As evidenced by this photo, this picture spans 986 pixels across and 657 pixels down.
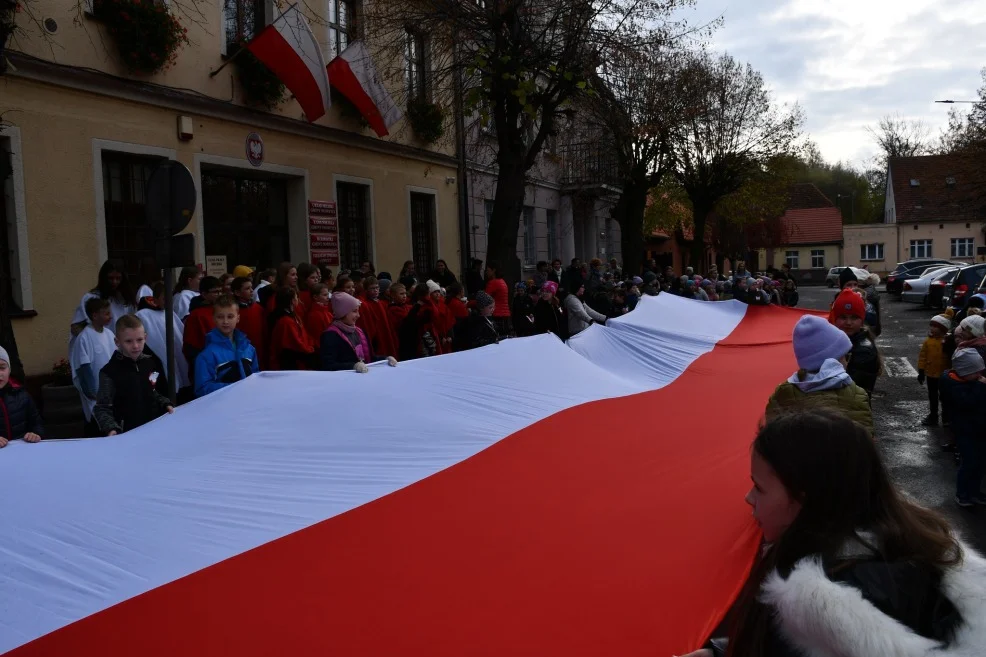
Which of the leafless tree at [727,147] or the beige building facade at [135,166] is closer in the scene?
the beige building facade at [135,166]

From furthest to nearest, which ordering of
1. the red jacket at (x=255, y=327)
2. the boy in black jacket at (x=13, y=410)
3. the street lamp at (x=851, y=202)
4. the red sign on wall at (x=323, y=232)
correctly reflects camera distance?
the street lamp at (x=851, y=202) → the red sign on wall at (x=323, y=232) → the red jacket at (x=255, y=327) → the boy in black jacket at (x=13, y=410)

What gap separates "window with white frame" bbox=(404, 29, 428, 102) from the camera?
57.6ft

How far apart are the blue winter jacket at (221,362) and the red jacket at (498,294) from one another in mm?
6538

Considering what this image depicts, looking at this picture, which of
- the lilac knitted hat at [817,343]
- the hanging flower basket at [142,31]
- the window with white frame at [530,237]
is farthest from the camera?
the window with white frame at [530,237]

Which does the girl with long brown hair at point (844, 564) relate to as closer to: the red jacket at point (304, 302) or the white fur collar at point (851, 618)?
the white fur collar at point (851, 618)

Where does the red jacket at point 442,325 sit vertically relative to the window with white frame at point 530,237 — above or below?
below

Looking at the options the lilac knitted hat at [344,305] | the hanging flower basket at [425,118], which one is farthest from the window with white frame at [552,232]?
the lilac knitted hat at [344,305]

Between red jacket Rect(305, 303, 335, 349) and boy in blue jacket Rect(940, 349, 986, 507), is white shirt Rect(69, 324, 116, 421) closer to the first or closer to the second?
red jacket Rect(305, 303, 335, 349)

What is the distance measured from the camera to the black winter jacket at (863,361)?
656 centimetres

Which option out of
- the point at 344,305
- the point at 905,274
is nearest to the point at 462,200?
the point at 344,305

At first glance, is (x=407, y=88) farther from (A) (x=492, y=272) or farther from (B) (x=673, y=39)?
(A) (x=492, y=272)

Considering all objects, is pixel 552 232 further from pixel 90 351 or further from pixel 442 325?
pixel 90 351

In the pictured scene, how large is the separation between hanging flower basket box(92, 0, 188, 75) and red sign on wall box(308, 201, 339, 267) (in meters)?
4.29

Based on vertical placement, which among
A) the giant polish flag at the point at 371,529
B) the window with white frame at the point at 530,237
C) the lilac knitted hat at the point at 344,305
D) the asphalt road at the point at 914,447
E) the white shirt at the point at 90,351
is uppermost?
the window with white frame at the point at 530,237
